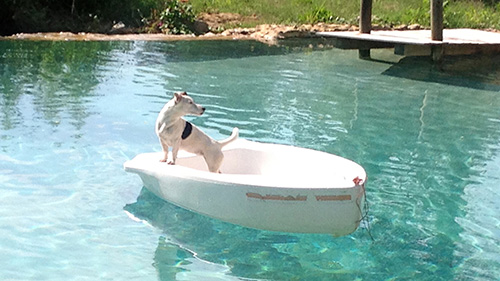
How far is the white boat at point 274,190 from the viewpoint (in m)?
5.68

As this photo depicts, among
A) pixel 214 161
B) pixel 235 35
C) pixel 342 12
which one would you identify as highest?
pixel 342 12

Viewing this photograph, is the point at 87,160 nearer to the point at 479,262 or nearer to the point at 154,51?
the point at 479,262

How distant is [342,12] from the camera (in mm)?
22484

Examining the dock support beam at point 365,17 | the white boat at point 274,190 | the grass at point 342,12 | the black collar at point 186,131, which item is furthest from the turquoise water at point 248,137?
the grass at point 342,12

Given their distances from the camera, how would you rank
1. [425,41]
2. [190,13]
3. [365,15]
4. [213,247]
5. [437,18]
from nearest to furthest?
[213,247] < [437,18] < [425,41] < [365,15] < [190,13]

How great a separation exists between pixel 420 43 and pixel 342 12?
8554 millimetres

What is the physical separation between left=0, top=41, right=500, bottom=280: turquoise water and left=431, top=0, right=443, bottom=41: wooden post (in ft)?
3.09

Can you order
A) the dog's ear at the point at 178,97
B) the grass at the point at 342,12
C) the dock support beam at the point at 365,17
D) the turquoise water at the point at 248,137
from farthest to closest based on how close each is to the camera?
the grass at the point at 342,12 < the dock support beam at the point at 365,17 < the dog's ear at the point at 178,97 < the turquoise water at the point at 248,137

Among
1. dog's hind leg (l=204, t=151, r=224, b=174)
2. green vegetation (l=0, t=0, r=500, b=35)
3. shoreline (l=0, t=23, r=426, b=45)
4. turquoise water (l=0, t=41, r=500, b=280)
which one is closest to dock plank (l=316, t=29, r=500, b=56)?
turquoise water (l=0, t=41, r=500, b=280)

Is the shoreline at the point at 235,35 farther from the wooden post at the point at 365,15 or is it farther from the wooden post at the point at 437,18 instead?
the wooden post at the point at 437,18

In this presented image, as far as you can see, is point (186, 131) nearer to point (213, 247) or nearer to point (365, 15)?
point (213, 247)

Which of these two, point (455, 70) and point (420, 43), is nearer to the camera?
point (420, 43)

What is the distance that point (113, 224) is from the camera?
6504 millimetres

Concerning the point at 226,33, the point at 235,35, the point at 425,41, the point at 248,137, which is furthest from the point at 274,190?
the point at 226,33
